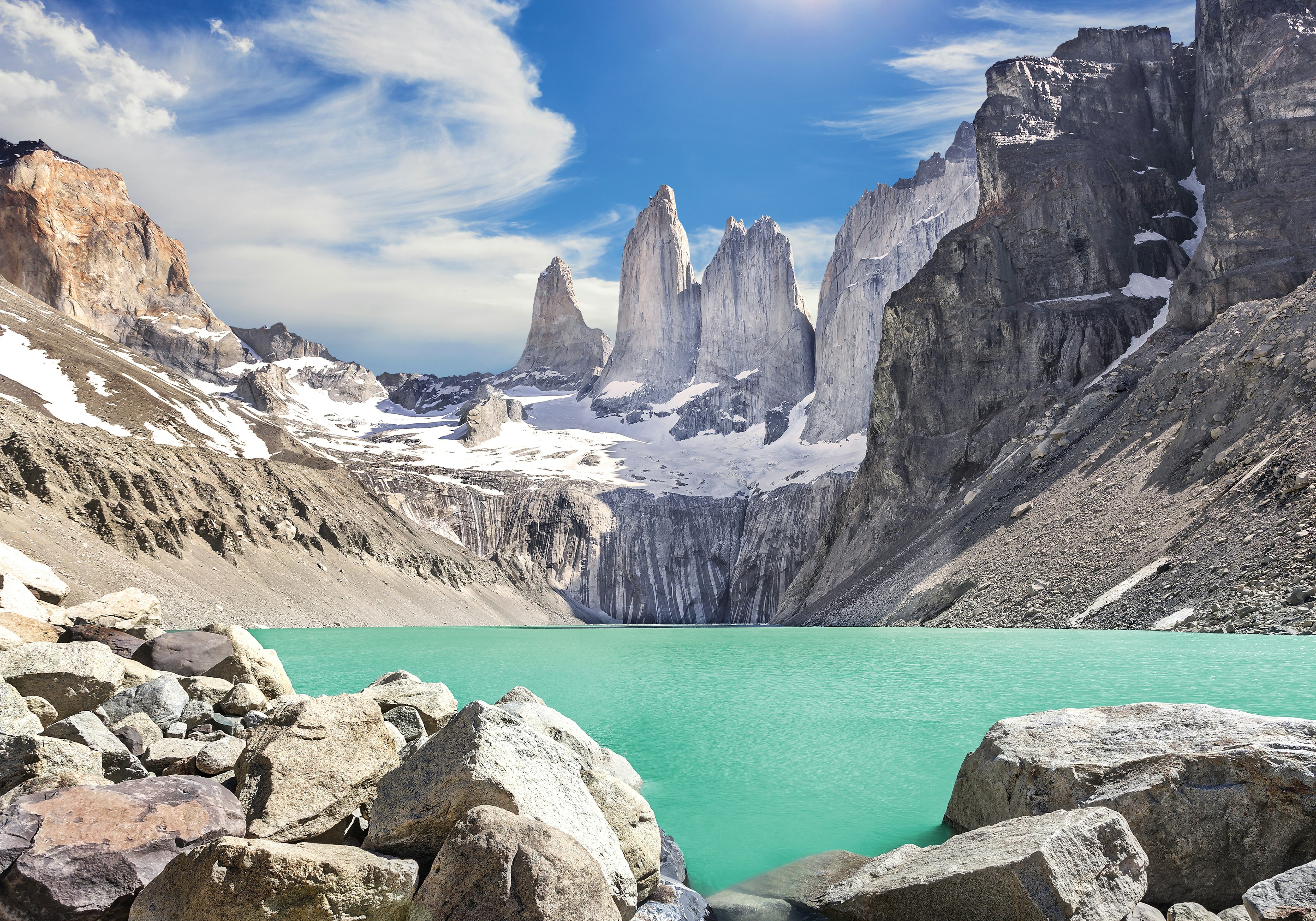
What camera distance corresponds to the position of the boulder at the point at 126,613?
1900 cm

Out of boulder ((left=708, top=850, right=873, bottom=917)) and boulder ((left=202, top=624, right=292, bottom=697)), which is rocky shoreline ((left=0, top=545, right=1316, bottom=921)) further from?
boulder ((left=202, top=624, right=292, bottom=697))

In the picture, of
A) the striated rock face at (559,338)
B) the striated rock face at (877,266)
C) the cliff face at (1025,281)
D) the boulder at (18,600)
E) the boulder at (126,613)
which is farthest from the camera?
the striated rock face at (559,338)

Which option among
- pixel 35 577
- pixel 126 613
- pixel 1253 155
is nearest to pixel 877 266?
pixel 1253 155

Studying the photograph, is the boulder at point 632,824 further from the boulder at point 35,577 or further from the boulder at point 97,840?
the boulder at point 35,577

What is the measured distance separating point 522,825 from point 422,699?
458 centimetres

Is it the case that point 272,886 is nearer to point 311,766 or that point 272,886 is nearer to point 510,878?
point 510,878

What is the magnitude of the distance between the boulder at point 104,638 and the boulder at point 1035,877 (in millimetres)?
13790

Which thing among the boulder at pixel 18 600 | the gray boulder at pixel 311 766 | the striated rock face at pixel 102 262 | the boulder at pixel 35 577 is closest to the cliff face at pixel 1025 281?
the boulder at pixel 35 577

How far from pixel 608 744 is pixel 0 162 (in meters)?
139

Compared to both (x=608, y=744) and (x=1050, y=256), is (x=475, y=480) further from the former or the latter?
(x=608, y=744)

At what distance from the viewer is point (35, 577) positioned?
813 inches

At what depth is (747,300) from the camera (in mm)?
131125

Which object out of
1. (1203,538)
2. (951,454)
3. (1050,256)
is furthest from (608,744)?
(1050,256)

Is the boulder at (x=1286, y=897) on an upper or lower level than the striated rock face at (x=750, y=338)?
lower
